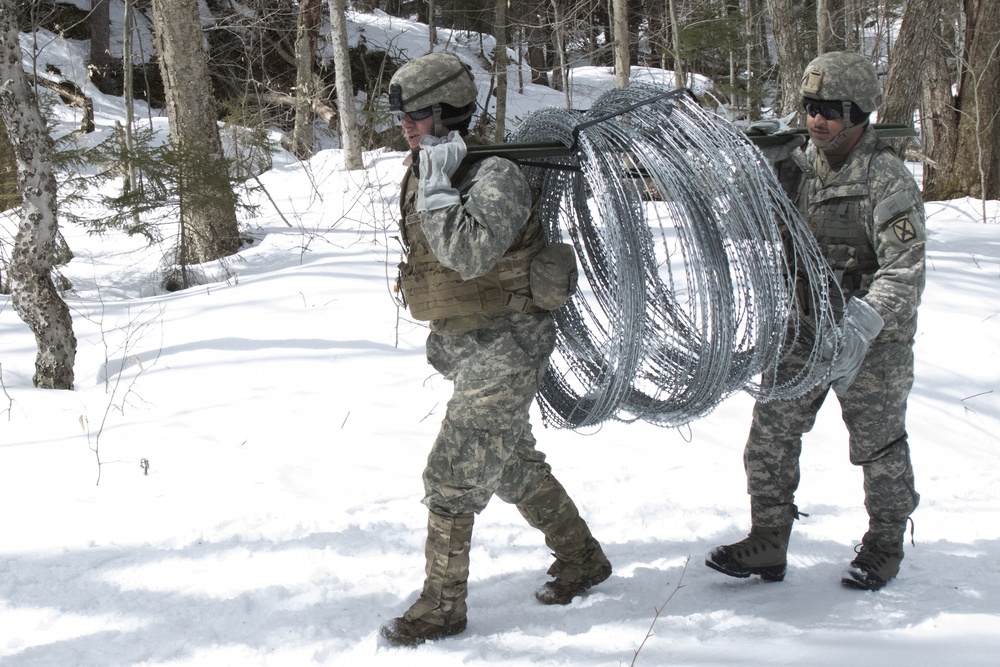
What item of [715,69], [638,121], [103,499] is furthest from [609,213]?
[715,69]

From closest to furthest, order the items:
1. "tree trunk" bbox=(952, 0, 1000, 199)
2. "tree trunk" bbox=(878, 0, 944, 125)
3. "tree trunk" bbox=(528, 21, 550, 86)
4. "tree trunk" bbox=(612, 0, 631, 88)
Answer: "tree trunk" bbox=(878, 0, 944, 125)
"tree trunk" bbox=(952, 0, 1000, 199)
"tree trunk" bbox=(612, 0, 631, 88)
"tree trunk" bbox=(528, 21, 550, 86)

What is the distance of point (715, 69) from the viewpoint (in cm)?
2222

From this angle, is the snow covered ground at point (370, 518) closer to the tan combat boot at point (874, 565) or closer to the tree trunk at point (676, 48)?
the tan combat boot at point (874, 565)

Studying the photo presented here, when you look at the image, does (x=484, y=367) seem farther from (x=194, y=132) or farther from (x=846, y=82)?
(x=194, y=132)

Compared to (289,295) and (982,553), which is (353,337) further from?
(982,553)

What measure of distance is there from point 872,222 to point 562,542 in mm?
1564

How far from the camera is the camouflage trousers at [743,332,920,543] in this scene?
10.2 ft

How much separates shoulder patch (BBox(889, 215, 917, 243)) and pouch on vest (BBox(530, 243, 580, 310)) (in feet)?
3.58

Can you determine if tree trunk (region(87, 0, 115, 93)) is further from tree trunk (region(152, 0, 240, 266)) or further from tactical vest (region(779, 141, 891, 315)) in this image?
tactical vest (region(779, 141, 891, 315))

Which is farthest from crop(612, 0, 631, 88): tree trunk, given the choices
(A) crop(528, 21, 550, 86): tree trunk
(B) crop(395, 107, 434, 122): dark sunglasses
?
(A) crop(528, 21, 550, 86): tree trunk

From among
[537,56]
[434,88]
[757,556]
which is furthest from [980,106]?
[537,56]

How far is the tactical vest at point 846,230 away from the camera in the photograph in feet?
9.91

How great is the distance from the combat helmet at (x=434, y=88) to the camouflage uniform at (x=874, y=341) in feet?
4.39

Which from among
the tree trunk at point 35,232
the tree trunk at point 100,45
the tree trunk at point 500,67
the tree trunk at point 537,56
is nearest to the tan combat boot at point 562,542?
the tree trunk at point 35,232
